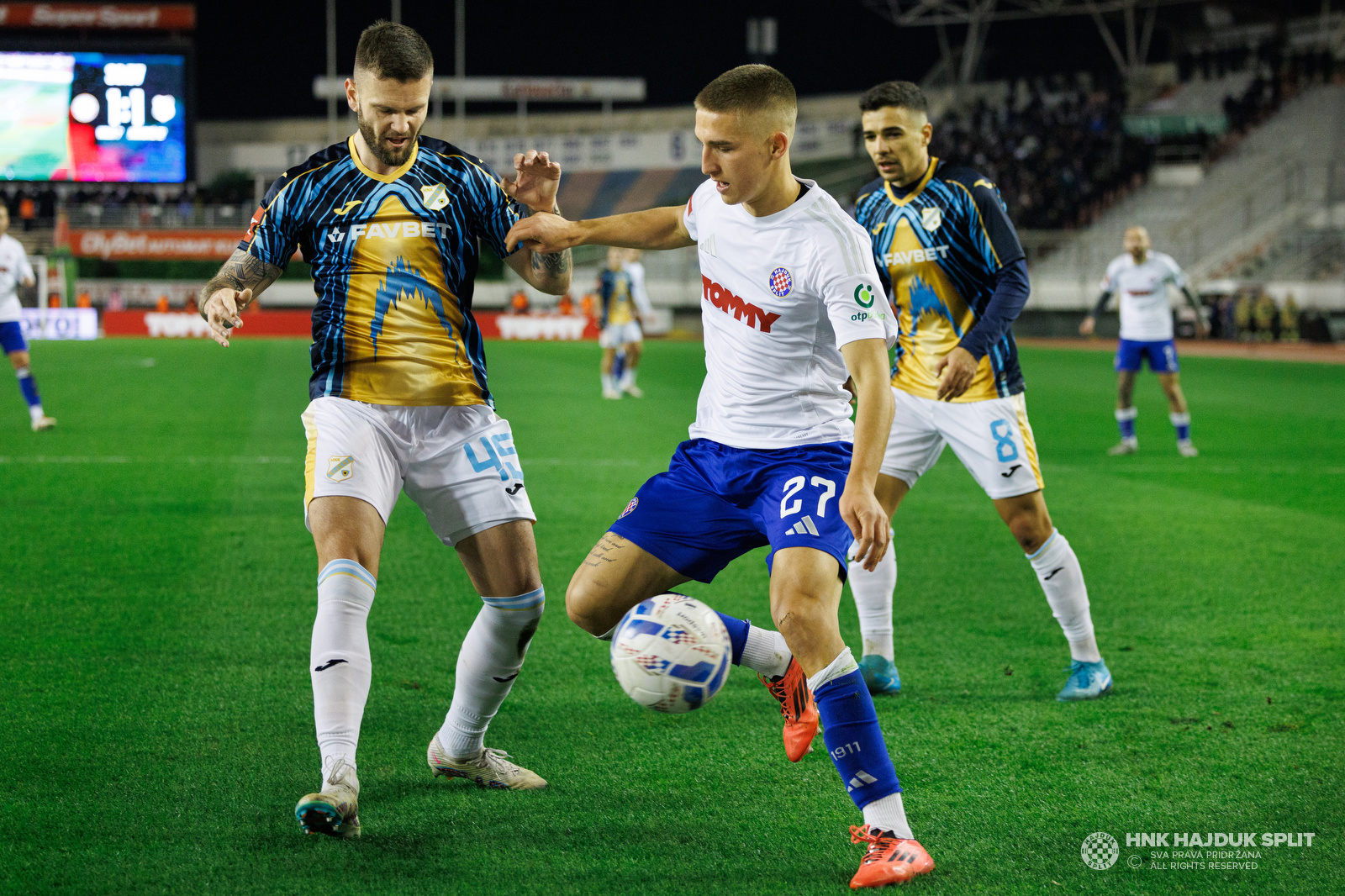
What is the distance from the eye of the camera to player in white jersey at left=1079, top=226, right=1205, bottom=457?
41.7 feet

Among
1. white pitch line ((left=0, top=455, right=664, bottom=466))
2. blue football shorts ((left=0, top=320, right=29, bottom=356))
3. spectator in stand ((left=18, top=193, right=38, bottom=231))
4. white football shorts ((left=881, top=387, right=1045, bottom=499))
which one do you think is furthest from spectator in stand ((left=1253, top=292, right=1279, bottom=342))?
spectator in stand ((left=18, top=193, right=38, bottom=231))

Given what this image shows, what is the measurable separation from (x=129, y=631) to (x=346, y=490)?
2603mm

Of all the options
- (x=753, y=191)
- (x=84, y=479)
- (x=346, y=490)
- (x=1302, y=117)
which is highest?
(x=1302, y=117)

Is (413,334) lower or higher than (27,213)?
lower

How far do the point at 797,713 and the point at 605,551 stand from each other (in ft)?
2.76

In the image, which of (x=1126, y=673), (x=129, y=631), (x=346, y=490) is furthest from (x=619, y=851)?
(x=129, y=631)

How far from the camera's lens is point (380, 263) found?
3.94m

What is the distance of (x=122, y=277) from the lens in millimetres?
41281

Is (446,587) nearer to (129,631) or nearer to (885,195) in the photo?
(129,631)

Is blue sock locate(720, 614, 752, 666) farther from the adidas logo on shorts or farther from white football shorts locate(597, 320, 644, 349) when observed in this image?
white football shorts locate(597, 320, 644, 349)

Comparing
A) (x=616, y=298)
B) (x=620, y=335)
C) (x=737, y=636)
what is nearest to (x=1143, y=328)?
(x=620, y=335)

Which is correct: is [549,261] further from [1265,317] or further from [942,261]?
[1265,317]

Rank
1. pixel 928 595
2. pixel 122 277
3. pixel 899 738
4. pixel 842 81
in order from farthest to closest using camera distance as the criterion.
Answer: pixel 842 81 → pixel 122 277 → pixel 928 595 → pixel 899 738

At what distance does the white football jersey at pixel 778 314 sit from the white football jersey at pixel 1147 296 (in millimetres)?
10185
